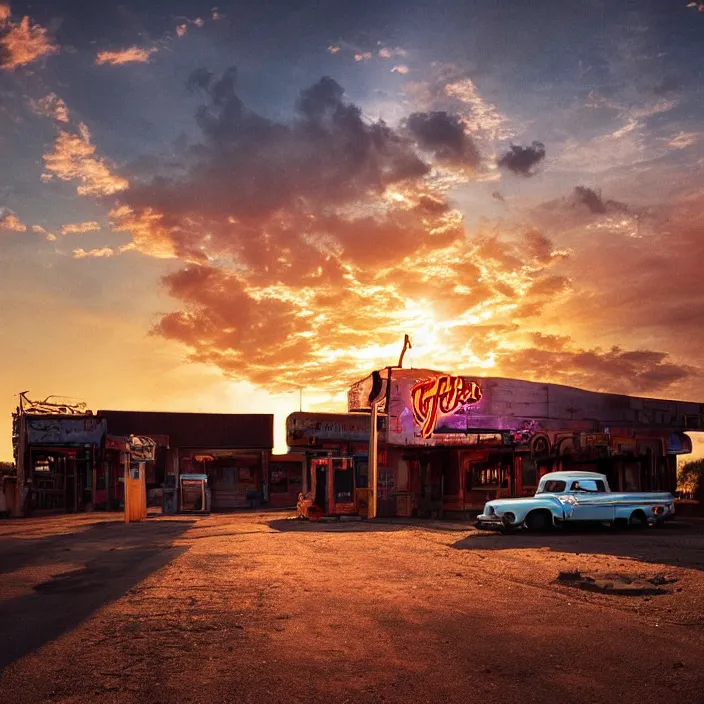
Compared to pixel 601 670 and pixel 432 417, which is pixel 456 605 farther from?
pixel 432 417

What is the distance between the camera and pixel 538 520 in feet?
75.5

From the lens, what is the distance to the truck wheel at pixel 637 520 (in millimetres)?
23641

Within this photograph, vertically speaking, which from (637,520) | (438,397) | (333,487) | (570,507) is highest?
(438,397)

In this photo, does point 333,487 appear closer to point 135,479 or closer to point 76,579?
point 135,479

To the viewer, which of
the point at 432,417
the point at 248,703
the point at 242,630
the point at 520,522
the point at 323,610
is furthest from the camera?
the point at 432,417

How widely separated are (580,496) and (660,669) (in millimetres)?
16776

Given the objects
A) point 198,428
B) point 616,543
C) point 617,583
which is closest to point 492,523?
point 616,543

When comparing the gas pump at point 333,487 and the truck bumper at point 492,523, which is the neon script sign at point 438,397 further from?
the truck bumper at point 492,523

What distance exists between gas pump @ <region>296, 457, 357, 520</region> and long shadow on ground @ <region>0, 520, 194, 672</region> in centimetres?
865

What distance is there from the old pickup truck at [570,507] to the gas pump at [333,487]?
11.5 meters

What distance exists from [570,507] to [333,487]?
13158 millimetres

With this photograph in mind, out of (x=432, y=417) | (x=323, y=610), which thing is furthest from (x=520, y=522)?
(x=323, y=610)

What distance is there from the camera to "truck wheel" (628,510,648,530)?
23641 mm

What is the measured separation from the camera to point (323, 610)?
9.87m
